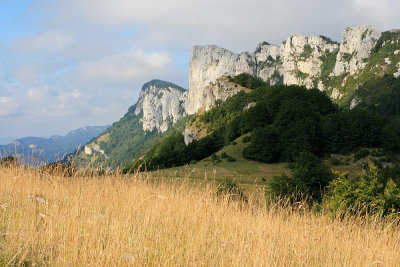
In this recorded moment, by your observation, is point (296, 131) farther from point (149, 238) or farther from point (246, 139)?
point (149, 238)

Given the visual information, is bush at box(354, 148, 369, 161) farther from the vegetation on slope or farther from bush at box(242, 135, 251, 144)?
bush at box(242, 135, 251, 144)

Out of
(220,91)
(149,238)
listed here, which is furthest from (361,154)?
(220,91)

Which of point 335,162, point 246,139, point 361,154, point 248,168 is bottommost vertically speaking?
point 248,168

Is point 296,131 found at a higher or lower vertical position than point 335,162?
higher

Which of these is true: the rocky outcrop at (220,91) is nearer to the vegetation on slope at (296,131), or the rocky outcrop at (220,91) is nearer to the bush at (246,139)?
the vegetation on slope at (296,131)

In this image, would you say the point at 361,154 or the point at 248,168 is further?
the point at 248,168

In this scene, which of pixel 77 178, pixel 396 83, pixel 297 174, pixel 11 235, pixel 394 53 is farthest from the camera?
pixel 394 53

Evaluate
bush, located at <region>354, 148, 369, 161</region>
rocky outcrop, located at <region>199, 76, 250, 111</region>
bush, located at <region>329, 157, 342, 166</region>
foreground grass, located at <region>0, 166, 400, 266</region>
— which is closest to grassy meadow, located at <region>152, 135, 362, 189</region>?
bush, located at <region>329, 157, 342, 166</region>

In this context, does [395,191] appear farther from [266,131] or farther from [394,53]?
[394,53]

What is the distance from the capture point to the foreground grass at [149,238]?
3.54 m

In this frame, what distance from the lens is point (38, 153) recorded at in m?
8.53

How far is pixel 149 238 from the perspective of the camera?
3541mm

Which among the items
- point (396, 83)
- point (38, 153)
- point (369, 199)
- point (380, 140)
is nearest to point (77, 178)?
point (38, 153)

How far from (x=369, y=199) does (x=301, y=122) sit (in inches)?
2438
